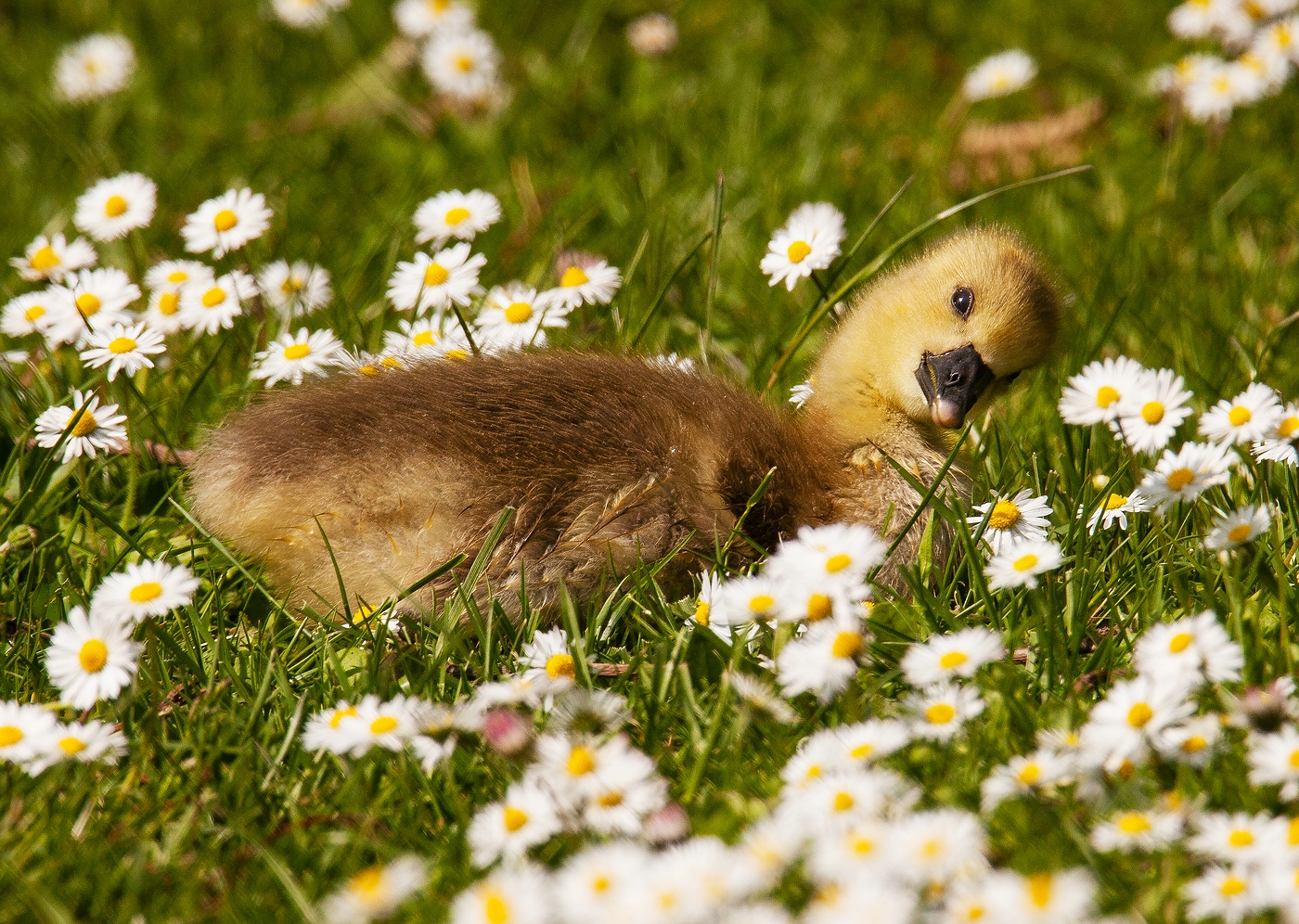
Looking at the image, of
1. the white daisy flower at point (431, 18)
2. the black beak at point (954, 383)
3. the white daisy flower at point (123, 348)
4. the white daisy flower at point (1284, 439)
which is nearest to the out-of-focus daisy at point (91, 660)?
the white daisy flower at point (123, 348)

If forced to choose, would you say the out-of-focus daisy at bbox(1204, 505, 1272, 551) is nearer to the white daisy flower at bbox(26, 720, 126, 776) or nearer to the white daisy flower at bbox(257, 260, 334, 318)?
the white daisy flower at bbox(26, 720, 126, 776)

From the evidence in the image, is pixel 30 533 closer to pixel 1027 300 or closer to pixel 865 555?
pixel 865 555

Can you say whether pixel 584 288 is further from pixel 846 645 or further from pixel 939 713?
pixel 939 713

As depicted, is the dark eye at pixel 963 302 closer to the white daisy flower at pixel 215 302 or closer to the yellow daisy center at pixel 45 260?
the white daisy flower at pixel 215 302

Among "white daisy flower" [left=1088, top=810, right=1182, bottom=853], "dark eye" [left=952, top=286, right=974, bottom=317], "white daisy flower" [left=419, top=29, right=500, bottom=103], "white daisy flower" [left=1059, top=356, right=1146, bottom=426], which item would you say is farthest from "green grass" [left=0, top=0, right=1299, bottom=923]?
"dark eye" [left=952, top=286, right=974, bottom=317]

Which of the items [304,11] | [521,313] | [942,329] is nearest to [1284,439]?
[942,329]
